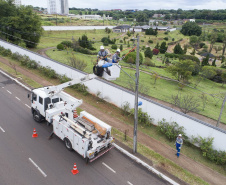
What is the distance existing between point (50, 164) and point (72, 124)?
2.62 metres

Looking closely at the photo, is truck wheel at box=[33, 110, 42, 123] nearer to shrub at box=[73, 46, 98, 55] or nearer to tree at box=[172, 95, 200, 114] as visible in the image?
tree at box=[172, 95, 200, 114]

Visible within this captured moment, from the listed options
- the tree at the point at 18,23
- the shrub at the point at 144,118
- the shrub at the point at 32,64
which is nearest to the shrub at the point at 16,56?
the shrub at the point at 32,64

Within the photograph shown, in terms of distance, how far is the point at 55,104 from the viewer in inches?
536

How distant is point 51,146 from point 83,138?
3200 mm

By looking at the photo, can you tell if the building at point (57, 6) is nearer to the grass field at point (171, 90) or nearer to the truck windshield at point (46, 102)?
the grass field at point (171, 90)

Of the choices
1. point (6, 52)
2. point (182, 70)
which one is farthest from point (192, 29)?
Answer: point (6, 52)

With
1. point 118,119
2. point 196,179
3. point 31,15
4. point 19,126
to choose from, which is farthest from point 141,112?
point 31,15

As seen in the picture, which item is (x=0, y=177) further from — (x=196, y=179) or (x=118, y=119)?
(x=196, y=179)

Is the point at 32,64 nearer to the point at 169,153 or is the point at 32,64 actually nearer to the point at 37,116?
the point at 37,116

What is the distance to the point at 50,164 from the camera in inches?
435

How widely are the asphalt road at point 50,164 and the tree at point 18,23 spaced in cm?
3190

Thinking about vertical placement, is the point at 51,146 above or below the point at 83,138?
below

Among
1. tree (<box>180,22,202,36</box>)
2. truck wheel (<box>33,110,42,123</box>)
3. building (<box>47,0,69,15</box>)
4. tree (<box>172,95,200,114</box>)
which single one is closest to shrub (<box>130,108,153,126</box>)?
tree (<box>172,95,200,114</box>)

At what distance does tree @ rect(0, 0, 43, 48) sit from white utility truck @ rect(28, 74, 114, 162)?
31437 millimetres
